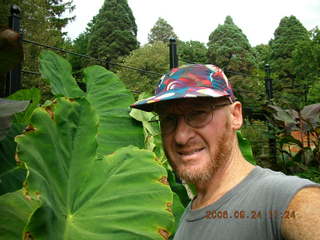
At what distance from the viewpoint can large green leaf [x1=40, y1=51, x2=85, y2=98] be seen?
7.49ft

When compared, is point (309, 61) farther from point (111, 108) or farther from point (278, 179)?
point (278, 179)

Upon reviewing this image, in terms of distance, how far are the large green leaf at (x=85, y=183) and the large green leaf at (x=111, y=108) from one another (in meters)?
0.86

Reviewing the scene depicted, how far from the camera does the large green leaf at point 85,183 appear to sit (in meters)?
1.13

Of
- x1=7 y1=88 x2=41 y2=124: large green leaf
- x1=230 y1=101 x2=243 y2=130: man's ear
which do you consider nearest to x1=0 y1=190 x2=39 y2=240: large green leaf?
x1=230 y1=101 x2=243 y2=130: man's ear

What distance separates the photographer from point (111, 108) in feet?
8.02

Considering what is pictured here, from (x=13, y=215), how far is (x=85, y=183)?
9.3 inches

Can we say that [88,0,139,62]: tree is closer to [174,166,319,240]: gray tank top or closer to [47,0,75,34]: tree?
[47,0,75,34]: tree

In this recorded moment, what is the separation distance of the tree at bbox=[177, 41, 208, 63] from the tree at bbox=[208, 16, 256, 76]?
1.80 ft

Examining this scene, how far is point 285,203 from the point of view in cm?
79

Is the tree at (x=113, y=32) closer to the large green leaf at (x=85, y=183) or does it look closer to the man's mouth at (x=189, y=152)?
the large green leaf at (x=85, y=183)

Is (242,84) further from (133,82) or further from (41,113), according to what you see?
(133,82)

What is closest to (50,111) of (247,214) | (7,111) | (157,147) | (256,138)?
(7,111)

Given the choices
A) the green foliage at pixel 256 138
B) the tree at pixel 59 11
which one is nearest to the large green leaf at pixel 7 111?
the green foliage at pixel 256 138

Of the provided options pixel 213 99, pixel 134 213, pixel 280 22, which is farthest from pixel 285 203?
pixel 280 22
